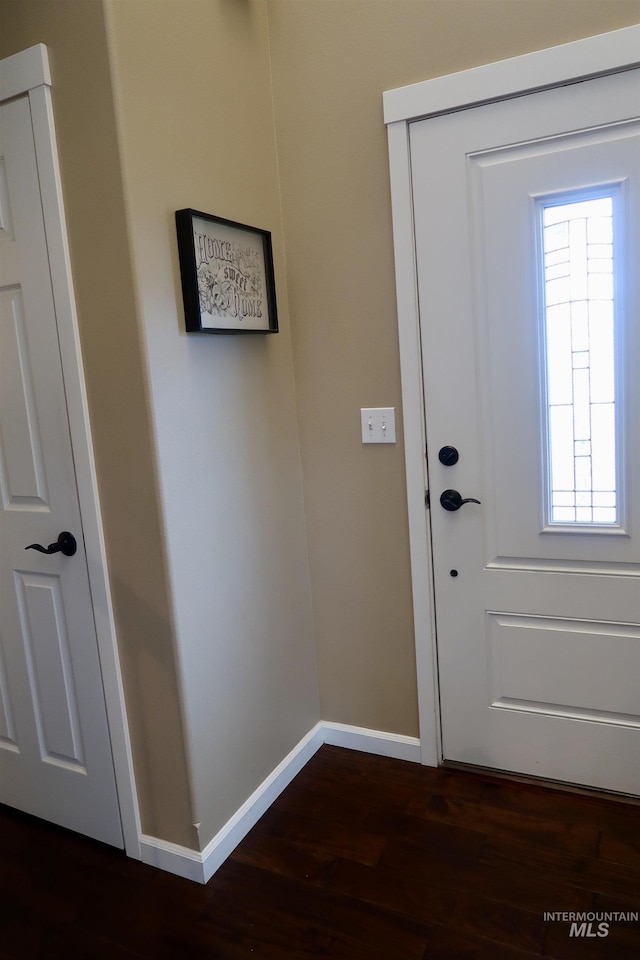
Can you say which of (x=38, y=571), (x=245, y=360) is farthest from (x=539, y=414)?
(x=38, y=571)

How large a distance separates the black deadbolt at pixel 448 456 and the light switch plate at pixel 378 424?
0.54 feet

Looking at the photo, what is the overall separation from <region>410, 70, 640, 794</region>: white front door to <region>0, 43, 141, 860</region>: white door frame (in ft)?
3.25

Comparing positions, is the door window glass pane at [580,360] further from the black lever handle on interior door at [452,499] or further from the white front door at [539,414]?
the black lever handle on interior door at [452,499]

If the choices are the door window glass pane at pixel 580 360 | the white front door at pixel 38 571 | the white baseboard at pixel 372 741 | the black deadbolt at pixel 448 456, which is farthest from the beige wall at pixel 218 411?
the door window glass pane at pixel 580 360

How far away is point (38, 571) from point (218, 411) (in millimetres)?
685

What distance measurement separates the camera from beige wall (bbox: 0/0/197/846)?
1.60 m

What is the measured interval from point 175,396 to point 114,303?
27 cm

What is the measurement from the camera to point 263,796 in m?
2.10

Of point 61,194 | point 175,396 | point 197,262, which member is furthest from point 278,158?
point 175,396

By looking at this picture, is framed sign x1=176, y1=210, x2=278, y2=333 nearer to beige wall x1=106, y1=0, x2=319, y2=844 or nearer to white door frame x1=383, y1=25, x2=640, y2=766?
beige wall x1=106, y1=0, x2=319, y2=844

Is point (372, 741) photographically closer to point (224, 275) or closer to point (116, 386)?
point (116, 386)

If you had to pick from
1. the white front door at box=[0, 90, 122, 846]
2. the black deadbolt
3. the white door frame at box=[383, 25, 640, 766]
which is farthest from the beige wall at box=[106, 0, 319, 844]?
the black deadbolt

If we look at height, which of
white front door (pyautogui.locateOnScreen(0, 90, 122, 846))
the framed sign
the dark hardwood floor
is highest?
the framed sign

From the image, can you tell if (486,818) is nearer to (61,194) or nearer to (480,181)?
(480,181)
